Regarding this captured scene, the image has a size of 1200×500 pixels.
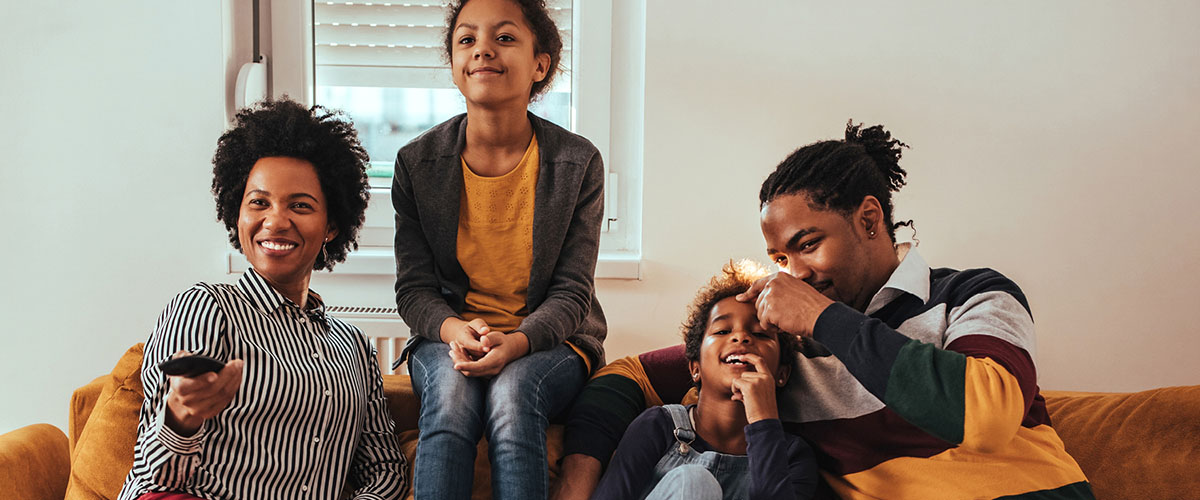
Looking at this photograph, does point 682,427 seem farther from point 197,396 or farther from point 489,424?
point 197,396

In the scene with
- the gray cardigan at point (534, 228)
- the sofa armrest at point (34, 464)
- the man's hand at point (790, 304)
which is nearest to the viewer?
the man's hand at point (790, 304)

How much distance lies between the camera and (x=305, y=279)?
158 cm

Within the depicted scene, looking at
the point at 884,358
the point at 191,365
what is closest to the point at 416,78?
the point at 191,365

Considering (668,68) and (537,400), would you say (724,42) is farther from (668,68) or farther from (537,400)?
(537,400)

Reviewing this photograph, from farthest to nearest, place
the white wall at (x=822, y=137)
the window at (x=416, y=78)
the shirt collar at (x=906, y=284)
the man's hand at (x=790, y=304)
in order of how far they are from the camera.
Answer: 1. the window at (x=416, y=78)
2. the white wall at (x=822, y=137)
3. the shirt collar at (x=906, y=284)
4. the man's hand at (x=790, y=304)

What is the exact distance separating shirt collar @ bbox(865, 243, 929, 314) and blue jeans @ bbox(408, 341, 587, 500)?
0.62 metres

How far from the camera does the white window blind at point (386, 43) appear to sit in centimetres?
250

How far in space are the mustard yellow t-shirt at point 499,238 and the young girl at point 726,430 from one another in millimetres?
386

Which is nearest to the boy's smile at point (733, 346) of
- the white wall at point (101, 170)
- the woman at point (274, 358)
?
the woman at point (274, 358)

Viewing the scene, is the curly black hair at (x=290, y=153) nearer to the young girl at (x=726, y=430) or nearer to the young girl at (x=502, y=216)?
the young girl at (x=502, y=216)

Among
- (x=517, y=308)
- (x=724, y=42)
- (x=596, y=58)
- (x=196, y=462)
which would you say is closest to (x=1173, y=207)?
(x=724, y=42)

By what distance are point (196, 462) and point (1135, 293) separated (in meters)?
2.37

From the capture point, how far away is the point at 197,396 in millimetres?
1205

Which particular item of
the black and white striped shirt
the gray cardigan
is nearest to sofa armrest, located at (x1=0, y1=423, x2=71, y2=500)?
the black and white striped shirt
